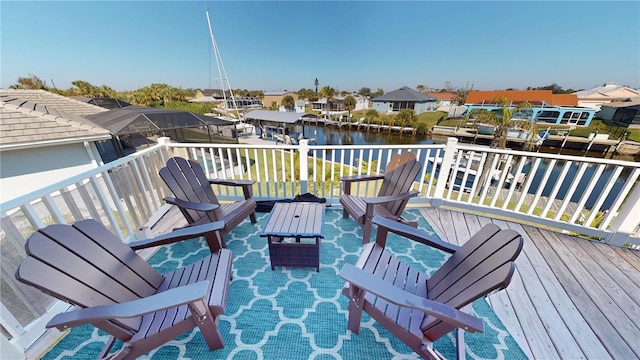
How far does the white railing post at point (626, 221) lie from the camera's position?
2174mm

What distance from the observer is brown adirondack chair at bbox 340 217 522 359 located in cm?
106

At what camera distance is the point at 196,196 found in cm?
243

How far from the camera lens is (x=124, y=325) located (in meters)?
1.21

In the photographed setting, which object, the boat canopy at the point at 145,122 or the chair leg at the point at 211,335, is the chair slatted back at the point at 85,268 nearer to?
the chair leg at the point at 211,335

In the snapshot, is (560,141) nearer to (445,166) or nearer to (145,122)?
(445,166)

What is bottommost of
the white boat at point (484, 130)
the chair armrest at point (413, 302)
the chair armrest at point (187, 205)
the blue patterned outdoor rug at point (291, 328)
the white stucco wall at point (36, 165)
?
the white boat at point (484, 130)

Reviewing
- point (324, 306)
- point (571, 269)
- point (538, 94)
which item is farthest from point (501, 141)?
point (538, 94)

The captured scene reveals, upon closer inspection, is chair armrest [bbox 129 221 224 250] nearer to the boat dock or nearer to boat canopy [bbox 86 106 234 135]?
boat canopy [bbox 86 106 234 135]

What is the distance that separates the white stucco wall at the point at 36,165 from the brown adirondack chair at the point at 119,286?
694 cm

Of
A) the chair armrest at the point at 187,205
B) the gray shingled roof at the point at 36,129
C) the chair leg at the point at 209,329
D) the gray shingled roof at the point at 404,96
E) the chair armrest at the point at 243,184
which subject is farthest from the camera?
the gray shingled roof at the point at 404,96

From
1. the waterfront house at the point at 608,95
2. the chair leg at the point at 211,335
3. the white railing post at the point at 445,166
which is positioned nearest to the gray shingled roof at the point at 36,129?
the chair leg at the point at 211,335

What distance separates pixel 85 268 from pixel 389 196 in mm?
2422

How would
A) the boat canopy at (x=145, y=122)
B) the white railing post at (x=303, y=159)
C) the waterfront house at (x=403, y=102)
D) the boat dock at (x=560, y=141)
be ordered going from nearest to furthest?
the white railing post at (x=303, y=159) < the boat canopy at (x=145, y=122) < the boat dock at (x=560, y=141) < the waterfront house at (x=403, y=102)

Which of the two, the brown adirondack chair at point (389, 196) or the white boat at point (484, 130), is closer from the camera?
the brown adirondack chair at point (389, 196)
